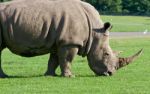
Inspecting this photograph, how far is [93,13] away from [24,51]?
89.5 inches

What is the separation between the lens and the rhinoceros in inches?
627

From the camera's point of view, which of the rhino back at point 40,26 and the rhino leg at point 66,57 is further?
the rhino leg at point 66,57

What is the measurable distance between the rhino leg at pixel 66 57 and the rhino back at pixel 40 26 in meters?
0.18

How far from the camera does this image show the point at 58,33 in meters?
16.1

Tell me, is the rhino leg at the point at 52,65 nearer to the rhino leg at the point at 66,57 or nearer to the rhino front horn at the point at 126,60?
the rhino leg at the point at 66,57

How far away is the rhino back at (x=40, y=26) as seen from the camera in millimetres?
15883

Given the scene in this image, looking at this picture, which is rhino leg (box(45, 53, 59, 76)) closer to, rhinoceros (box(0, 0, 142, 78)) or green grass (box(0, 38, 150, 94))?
rhinoceros (box(0, 0, 142, 78))

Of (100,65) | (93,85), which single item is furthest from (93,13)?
(93,85)

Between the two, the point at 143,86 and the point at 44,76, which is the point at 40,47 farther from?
the point at 143,86

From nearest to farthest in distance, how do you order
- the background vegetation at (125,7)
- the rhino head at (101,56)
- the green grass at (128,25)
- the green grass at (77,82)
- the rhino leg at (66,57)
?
the green grass at (77,82), the rhino leg at (66,57), the rhino head at (101,56), the green grass at (128,25), the background vegetation at (125,7)

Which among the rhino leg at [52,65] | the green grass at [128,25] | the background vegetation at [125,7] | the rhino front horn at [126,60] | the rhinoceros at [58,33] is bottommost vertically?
the background vegetation at [125,7]

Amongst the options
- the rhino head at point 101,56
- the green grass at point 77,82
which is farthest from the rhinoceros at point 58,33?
the green grass at point 77,82

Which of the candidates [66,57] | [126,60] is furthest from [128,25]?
[66,57]

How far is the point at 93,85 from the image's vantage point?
14523 mm
